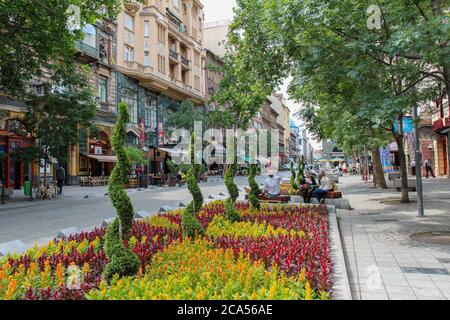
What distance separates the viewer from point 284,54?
10055mm

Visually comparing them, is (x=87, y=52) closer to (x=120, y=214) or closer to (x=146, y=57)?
(x=146, y=57)

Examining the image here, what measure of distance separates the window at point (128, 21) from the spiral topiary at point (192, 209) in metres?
33.4

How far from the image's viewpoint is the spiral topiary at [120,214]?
4977mm

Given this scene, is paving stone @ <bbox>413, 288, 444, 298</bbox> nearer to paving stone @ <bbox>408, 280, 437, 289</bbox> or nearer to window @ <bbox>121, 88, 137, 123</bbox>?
paving stone @ <bbox>408, 280, 437, 289</bbox>

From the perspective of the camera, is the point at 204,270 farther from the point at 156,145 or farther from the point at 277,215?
the point at 156,145

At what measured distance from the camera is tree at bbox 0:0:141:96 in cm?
1302

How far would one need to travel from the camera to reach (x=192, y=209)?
25.0ft

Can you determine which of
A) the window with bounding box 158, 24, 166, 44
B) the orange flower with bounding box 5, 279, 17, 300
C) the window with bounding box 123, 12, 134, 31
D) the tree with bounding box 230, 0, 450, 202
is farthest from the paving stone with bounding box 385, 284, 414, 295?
the window with bounding box 158, 24, 166, 44

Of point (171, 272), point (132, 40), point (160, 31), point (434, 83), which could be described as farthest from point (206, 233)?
point (160, 31)

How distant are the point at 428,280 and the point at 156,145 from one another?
37.9 metres

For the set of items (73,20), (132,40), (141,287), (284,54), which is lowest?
(141,287)

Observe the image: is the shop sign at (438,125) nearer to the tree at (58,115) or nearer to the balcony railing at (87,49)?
the tree at (58,115)

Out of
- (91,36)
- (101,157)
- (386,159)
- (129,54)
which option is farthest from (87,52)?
(386,159)

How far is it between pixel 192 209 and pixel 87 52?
2745cm
